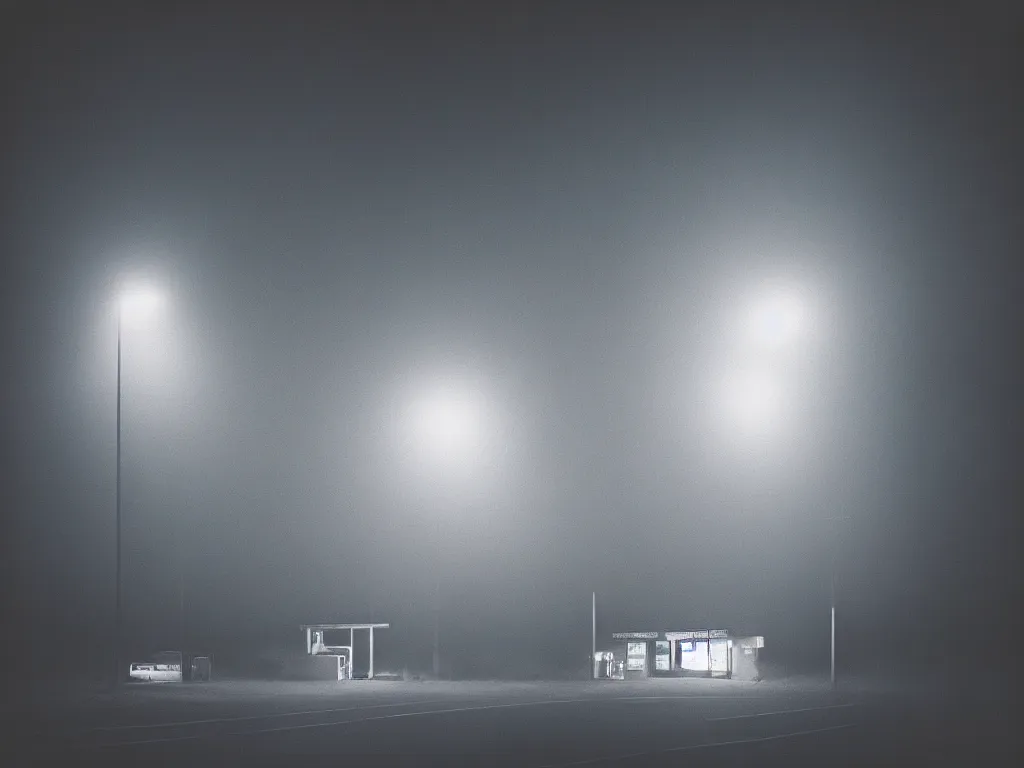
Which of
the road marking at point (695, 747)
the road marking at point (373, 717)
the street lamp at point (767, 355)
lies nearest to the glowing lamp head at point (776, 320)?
the street lamp at point (767, 355)

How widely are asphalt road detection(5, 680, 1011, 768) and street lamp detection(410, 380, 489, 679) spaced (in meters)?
2.28

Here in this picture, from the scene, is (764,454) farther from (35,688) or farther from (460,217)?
(35,688)

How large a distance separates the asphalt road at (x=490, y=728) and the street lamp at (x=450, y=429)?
7.49 ft

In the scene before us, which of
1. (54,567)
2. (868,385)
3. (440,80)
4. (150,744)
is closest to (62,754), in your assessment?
(150,744)

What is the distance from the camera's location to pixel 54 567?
6727 millimetres

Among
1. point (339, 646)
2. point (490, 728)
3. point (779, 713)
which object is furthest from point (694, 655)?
point (490, 728)

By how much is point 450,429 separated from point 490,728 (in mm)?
3891

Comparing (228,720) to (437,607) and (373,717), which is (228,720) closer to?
(373,717)

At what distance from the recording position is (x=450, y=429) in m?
7.98

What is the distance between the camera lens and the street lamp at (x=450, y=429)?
25.3 ft

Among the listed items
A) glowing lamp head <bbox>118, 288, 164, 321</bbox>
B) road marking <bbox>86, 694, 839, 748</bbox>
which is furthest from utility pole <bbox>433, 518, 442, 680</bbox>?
glowing lamp head <bbox>118, 288, 164, 321</bbox>

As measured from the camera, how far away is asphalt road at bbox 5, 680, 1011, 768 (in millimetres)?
3734

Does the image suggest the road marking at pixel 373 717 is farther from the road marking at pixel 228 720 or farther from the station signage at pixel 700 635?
the station signage at pixel 700 635

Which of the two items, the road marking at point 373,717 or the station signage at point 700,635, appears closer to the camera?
the road marking at point 373,717
